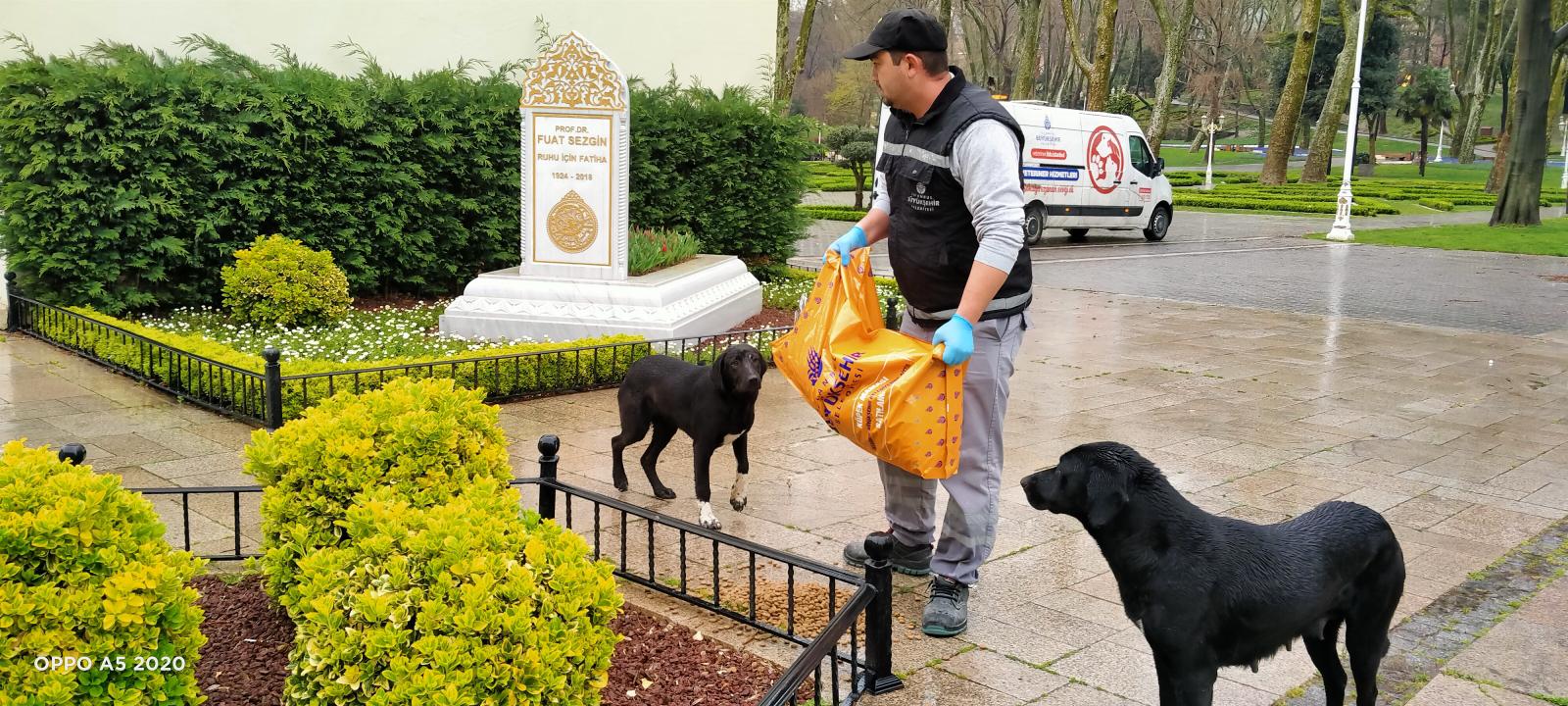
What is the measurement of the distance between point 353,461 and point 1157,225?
71.2ft

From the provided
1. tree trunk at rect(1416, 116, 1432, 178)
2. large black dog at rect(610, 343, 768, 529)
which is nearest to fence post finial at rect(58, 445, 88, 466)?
large black dog at rect(610, 343, 768, 529)

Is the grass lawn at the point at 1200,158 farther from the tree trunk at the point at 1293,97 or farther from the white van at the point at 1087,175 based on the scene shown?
the white van at the point at 1087,175

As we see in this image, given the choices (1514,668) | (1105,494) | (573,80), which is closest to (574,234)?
(573,80)

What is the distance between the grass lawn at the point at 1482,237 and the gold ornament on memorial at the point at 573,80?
17.4 meters

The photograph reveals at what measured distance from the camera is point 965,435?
4160 mm

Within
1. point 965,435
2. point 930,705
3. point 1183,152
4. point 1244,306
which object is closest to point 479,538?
point 930,705

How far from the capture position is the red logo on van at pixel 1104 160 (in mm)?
21438

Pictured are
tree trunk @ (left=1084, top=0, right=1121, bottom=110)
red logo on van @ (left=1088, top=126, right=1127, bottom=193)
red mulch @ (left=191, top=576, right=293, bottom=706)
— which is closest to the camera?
red mulch @ (left=191, top=576, right=293, bottom=706)

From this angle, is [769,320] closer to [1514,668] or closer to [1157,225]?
[1514,668]

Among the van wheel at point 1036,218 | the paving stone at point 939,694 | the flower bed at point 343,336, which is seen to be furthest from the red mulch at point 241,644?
the van wheel at point 1036,218

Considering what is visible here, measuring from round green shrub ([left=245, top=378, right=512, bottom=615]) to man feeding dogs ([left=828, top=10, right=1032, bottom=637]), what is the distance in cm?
147

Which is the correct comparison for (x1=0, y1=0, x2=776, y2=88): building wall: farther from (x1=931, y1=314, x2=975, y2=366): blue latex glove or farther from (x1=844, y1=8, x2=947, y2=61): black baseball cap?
(x1=931, y1=314, x2=975, y2=366): blue latex glove

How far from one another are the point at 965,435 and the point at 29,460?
2.79 m

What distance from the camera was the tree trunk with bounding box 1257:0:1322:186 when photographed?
32656 mm
